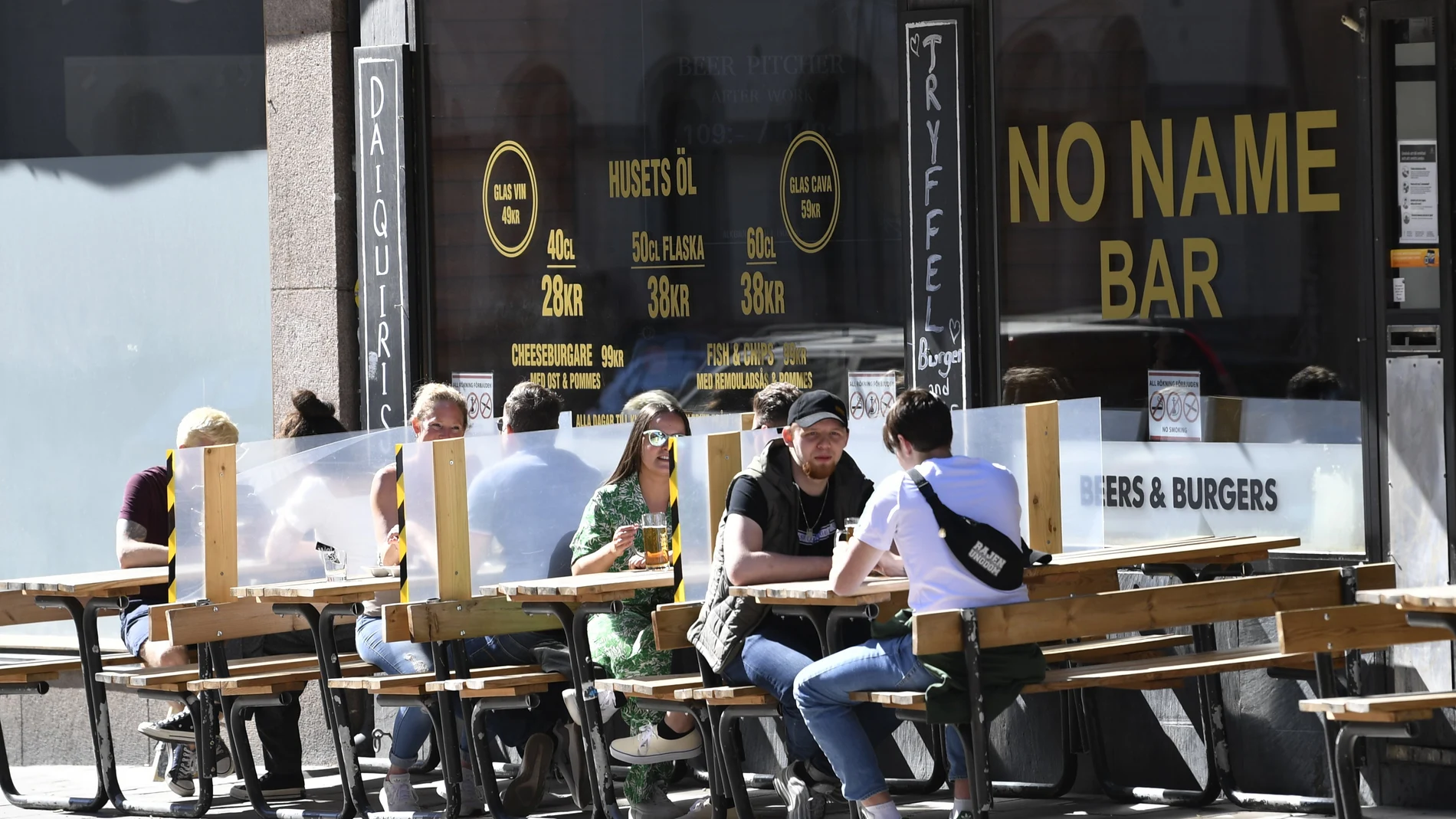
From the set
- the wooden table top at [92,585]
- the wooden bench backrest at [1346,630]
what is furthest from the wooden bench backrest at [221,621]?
the wooden bench backrest at [1346,630]

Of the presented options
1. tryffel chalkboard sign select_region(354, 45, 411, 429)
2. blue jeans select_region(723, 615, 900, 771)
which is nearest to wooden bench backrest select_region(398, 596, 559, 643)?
blue jeans select_region(723, 615, 900, 771)

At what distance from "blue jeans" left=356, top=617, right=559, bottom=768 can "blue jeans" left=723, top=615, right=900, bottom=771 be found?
1147 millimetres

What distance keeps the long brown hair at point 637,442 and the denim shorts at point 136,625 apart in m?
2.27

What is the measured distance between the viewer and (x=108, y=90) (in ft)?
32.8

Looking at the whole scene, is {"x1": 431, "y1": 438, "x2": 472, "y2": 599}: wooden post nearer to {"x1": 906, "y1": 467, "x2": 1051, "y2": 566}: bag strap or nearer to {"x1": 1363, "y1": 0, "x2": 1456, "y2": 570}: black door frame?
{"x1": 906, "y1": 467, "x2": 1051, "y2": 566}: bag strap

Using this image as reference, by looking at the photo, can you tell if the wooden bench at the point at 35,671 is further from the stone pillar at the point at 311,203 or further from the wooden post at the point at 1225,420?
the wooden post at the point at 1225,420

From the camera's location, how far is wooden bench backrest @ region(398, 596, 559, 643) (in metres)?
7.11

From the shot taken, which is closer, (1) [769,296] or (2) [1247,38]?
(2) [1247,38]

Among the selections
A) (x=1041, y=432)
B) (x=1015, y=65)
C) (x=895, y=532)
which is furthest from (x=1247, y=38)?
(x=895, y=532)

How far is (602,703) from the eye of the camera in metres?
7.07

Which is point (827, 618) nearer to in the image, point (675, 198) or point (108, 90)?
point (675, 198)

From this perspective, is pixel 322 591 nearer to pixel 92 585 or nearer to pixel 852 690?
pixel 92 585

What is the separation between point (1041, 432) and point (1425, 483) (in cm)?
141

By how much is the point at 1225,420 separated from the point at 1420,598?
8.57 feet
